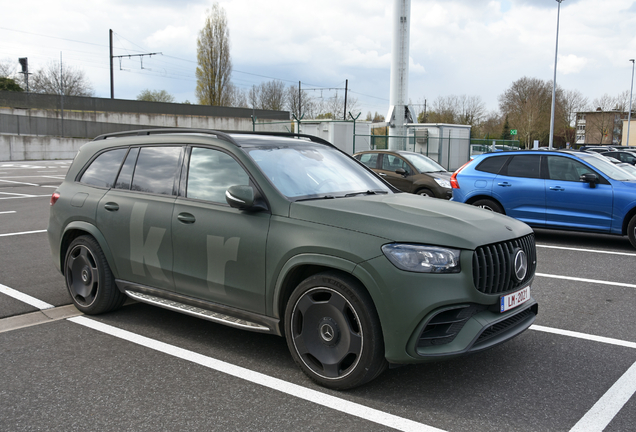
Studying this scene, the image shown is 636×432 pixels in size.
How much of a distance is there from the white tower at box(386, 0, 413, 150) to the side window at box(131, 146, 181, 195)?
2500 cm

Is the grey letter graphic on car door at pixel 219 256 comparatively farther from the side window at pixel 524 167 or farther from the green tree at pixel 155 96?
the green tree at pixel 155 96

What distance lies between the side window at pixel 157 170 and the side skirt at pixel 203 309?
0.84 metres

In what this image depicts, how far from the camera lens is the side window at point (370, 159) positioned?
15.0 metres

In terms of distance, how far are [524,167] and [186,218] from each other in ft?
24.3

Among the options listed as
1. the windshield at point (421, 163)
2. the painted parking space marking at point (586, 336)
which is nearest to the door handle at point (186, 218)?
the painted parking space marking at point (586, 336)

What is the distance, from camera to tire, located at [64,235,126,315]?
16.1 ft

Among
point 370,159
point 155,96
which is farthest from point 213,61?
point 370,159

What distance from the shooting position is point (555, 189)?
368 inches

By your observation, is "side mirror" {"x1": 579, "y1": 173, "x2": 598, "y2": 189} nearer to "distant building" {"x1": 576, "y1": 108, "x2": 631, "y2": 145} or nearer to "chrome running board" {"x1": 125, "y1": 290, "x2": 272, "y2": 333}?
"chrome running board" {"x1": 125, "y1": 290, "x2": 272, "y2": 333}

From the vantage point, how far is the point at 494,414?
10.6ft

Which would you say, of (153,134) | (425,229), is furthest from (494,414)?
(153,134)

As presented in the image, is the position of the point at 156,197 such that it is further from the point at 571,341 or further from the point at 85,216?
the point at 571,341

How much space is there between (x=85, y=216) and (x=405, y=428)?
3524 millimetres

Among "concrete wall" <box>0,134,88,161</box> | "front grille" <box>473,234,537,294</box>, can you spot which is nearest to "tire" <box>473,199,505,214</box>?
"front grille" <box>473,234,537,294</box>
